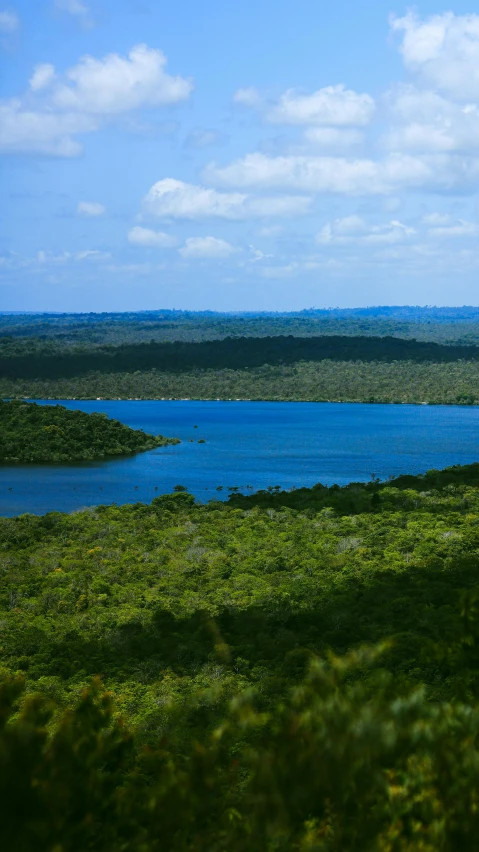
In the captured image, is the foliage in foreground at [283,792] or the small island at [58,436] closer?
the foliage in foreground at [283,792]

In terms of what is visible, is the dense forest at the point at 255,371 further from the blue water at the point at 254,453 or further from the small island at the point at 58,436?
the small island at the point at 58,436

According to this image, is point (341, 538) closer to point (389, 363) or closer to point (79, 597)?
point (79, 597)

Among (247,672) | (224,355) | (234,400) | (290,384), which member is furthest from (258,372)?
(247,672)

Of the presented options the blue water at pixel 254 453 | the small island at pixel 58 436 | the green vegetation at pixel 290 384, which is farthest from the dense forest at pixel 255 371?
the small island at pixel 58 436

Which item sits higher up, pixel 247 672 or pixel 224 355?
pixel 224 355

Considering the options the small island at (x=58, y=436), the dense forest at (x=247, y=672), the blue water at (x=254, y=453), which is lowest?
the blue water at (x=254, y=453)

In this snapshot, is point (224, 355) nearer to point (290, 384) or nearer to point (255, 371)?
point (255, 371)

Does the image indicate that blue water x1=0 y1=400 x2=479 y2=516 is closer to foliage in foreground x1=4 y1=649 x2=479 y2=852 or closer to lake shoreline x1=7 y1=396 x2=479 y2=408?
lake shoreline x1=7 y1=396 x2=479 y2=408
